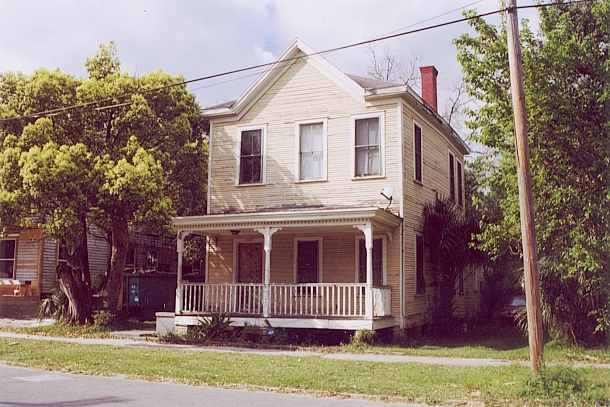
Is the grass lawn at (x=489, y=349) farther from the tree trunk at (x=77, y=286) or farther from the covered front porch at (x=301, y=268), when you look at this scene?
the tree trunk at (x=77, y=286)

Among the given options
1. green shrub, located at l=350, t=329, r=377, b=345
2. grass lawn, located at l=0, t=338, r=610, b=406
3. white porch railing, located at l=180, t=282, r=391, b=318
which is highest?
white porch railing, located at l=180, t=282, r=391, b=318

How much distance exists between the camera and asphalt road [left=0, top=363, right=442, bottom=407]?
818cm

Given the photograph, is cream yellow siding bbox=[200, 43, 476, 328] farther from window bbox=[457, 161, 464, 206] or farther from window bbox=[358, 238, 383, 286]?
window bbox=[457, 161, 464, 206]

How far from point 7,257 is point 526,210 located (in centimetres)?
2179

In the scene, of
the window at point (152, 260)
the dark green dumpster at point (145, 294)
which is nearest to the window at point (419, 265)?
the dark green dumpster at point (145, 294)

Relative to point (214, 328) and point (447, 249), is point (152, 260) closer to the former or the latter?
point (214, 328)

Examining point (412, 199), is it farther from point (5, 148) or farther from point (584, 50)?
point (5, 148)

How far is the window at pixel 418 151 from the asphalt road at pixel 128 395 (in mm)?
11551

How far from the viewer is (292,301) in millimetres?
18203

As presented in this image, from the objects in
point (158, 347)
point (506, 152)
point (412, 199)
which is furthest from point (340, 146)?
point (158, 347)

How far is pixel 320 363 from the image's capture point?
12273 mm

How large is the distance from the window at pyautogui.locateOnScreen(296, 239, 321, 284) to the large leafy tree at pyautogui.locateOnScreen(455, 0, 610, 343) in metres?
5.70

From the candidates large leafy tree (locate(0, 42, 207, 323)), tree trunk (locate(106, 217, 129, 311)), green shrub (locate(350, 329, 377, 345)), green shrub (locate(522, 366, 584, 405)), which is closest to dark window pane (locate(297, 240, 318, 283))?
green shrub (locate(350, 329, 377, 345))

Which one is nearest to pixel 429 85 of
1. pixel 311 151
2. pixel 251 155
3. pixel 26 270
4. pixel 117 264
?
pixel 311 151
